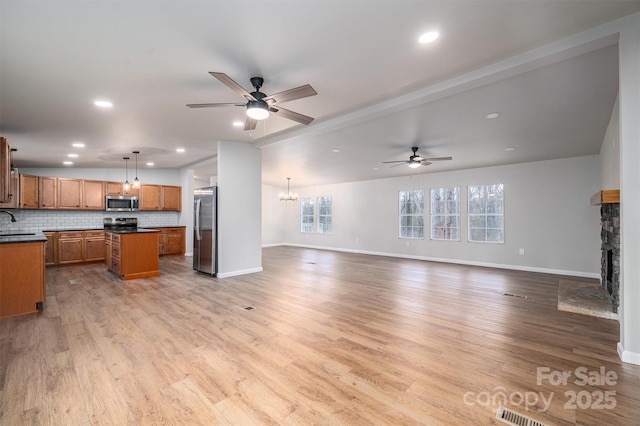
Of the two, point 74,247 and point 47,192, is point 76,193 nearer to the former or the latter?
point 47,192

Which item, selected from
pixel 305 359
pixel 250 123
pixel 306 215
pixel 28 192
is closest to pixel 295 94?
pixel 250 123

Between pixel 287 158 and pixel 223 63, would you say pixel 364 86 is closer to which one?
pixel 223 63

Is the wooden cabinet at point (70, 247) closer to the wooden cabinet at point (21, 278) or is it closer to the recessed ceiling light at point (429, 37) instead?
the wooden cabinet at point (21, 278)

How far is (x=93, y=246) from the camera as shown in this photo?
7574 mm

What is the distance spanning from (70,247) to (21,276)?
13.6ft

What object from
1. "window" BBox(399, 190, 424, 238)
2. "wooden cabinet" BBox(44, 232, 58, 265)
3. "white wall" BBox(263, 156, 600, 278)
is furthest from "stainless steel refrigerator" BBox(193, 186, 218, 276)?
"window" BBox(399, 190, 424, 238)

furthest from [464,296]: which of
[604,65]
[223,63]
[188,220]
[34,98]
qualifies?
[188,220]

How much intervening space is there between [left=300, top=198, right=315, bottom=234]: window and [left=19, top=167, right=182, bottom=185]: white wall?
15.5 ft

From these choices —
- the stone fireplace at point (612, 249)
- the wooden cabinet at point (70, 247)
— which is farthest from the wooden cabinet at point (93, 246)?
the stone fireplace at point (612, 249)

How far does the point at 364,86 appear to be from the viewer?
11.1 feet

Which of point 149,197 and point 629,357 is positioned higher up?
point 149,197

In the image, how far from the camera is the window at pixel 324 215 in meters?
11.0

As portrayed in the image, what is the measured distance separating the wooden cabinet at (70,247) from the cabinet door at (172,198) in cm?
225

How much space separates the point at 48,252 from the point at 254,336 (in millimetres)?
7094
